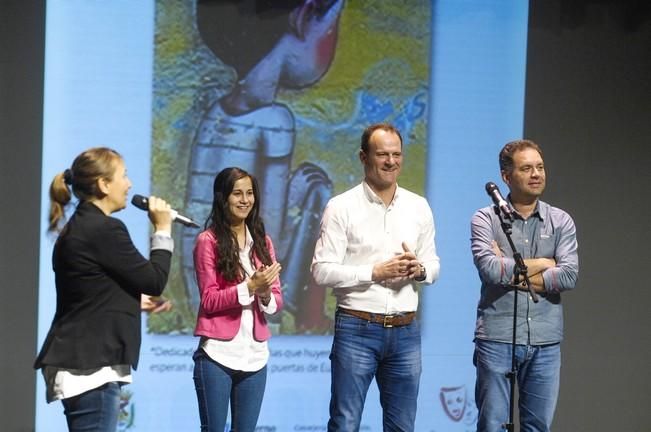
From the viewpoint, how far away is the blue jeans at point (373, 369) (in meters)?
3.48

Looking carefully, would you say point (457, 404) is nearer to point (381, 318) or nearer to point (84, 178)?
point (381, 318)

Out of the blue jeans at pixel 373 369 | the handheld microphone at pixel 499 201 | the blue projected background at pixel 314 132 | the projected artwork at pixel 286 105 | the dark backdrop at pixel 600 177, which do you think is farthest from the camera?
the dark backdrop at pixel 600 177

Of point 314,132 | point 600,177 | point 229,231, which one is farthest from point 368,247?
point 600,177

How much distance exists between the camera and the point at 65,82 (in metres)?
4.57

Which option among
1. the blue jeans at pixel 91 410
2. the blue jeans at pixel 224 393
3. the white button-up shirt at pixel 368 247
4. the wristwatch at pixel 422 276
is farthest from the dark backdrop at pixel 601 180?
the blue jeans at pixel 91 410

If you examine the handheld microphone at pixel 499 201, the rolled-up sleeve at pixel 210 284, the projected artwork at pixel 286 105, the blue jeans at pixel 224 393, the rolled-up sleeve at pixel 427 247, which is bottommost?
the blue jeans at pixel 224 393

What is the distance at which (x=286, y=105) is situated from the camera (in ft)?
16.1

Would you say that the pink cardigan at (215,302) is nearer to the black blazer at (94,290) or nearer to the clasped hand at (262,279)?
the clasped hand at (262,279)

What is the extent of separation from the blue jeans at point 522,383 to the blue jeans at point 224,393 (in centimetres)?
95

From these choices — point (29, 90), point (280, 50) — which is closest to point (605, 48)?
point (280, 50)

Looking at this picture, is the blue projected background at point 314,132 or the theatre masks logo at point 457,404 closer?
the blue projected background at point 314,132

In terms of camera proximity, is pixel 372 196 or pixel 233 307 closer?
pixel 233 307

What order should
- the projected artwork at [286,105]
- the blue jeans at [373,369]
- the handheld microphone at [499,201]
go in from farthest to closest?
the projected artwork at [286,105], the handheld microphone at [499,201], the blue jeans at [373,369]

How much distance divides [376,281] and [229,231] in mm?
641
